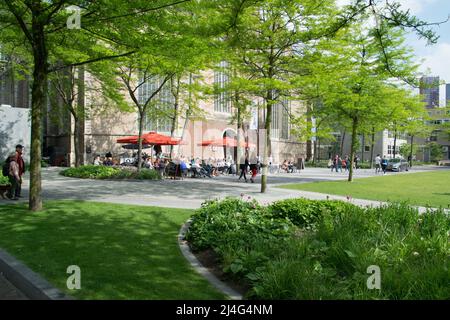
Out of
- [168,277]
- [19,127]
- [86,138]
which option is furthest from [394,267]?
[86,138]

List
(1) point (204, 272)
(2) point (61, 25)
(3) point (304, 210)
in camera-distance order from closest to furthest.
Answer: (1) point (204, 272)
(3) point (304, 210)
(2) point (61, 25)

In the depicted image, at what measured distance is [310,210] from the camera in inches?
332

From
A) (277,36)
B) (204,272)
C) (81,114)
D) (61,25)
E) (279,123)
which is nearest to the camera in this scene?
(204,272)

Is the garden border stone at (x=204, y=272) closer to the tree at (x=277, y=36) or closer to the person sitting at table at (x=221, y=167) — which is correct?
the tree at (x=277, y=36)

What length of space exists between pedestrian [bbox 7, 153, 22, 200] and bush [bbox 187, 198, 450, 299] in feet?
22.4

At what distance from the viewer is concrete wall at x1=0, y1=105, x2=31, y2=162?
1070 inches

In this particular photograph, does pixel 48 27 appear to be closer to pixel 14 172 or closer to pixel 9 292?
pixel 14 172

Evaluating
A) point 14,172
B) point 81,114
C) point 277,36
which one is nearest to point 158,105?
point 81,114

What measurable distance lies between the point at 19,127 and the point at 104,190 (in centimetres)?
1595

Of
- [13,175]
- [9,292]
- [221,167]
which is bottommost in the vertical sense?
[9,292]

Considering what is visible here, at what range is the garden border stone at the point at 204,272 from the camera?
4780 millimetres

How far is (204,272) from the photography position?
218 inches

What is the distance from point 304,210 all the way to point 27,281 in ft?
17.6
